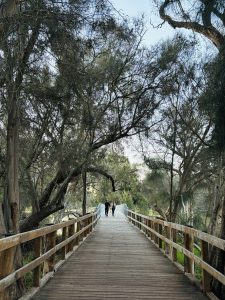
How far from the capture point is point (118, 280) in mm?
7723

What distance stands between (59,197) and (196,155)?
691 centimetres

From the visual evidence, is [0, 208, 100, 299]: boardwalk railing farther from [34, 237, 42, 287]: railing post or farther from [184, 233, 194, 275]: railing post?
[184, 233, 194, 275]: railing post

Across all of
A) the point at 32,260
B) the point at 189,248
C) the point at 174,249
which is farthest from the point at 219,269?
the point at 174,249

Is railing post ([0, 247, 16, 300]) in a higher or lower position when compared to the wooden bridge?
higher

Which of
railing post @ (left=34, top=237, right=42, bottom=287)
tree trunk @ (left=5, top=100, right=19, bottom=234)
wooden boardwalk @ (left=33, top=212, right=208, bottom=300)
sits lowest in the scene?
wooden boardwalk @ (left=33, top=212, right=208, bottom=300)

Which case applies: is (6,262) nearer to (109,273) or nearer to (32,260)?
(32,260)

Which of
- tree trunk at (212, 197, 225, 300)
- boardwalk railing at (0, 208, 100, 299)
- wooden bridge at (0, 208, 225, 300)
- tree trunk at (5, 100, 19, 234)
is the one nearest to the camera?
boardwalk railing at (0, 208, 100, 299)

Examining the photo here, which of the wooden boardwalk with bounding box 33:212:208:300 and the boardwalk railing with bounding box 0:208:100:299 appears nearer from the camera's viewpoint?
the boardwalk railing with bounding box 0:208:100:299

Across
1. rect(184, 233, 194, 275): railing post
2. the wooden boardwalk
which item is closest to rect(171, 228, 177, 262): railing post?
the wooden boardwalk

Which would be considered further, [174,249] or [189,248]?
[174,249]

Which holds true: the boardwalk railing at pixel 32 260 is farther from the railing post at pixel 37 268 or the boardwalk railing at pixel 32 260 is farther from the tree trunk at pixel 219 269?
the tree trunk at pixel 219 269

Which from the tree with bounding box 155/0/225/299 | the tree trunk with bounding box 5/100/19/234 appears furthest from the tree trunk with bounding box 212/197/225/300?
the tree trunk with bounding box 5/100/19/234

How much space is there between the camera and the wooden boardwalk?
21.3ft

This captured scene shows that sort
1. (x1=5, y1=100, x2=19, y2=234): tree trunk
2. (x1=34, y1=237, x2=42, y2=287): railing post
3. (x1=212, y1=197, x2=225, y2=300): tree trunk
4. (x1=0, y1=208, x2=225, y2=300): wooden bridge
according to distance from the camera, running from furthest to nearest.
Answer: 1. (x1=5, y1=100, x2=19, y2=234): tree trunk
2. (x1=34, y1=237, x2=42, y2=287): railing post
3. (x1=212, y1=197, x2=225, y2=300): tree trunk
4. (x1=0, y1=208, x2=225, y2=300): wooden bridge
